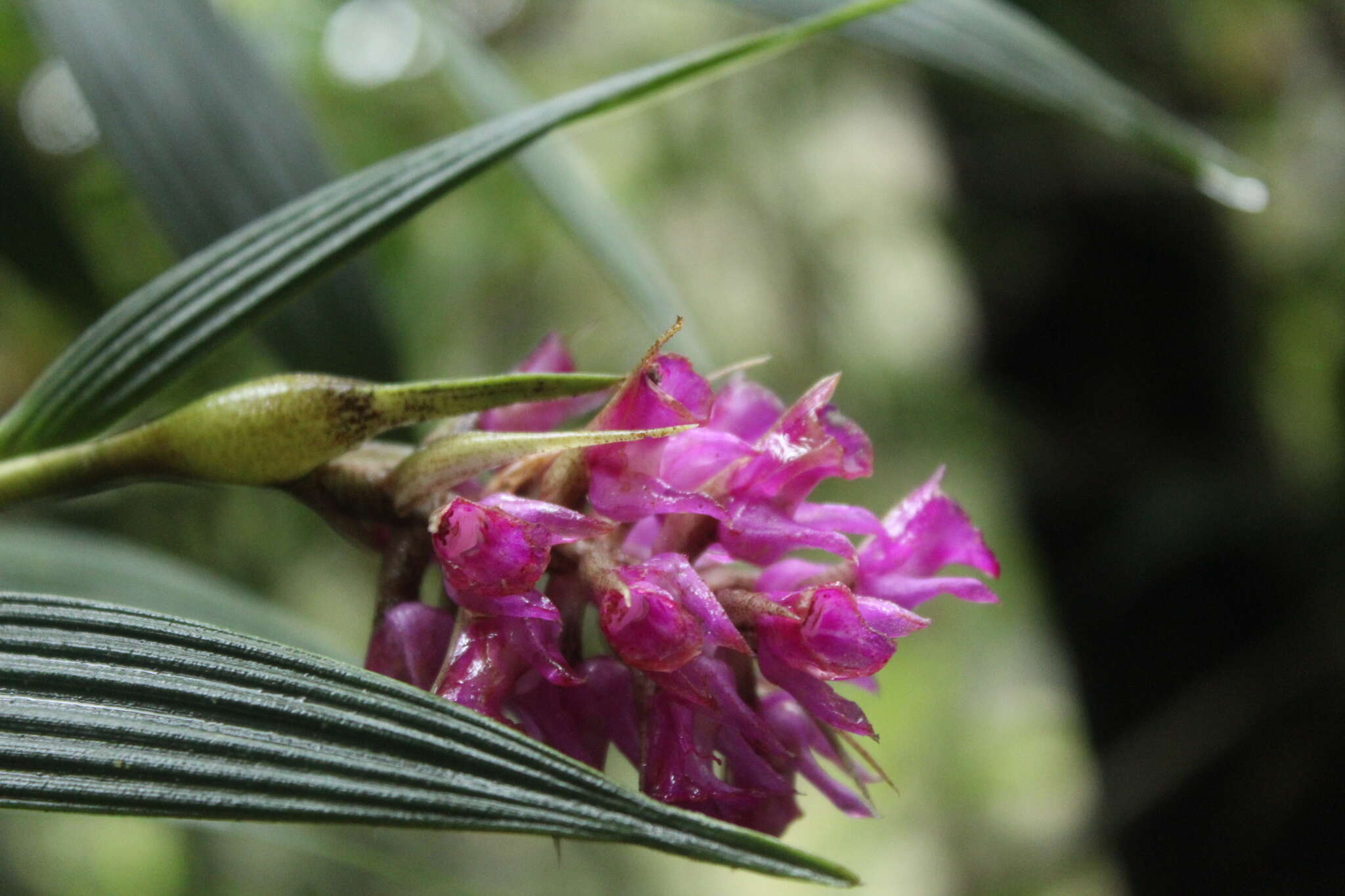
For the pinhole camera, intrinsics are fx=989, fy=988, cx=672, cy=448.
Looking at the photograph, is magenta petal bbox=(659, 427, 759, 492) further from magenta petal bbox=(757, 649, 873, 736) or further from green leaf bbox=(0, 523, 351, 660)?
green leaf bbox=(0, 523, 351, 660)

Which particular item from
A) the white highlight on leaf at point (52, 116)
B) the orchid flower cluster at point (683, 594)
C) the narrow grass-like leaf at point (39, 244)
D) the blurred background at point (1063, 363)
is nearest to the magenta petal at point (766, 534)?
the orchid flower cluster at point (683, 594)

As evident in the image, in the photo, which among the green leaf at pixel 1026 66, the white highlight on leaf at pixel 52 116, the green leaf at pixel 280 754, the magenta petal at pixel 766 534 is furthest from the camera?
the white highlight on leaf at pixel 52 116

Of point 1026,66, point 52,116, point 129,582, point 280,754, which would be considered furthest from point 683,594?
point 52,116

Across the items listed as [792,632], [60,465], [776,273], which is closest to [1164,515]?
[776,273]

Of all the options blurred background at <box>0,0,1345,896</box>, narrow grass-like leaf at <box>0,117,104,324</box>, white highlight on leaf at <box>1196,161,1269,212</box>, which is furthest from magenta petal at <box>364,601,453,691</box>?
blurred background at <box>0,0,1345,896</box>

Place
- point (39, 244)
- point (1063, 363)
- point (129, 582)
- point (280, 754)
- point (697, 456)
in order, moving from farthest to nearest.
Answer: point (1063, 363) → point (39, 244) → point (129, 582) → point (697, 456) → point (280, 754)

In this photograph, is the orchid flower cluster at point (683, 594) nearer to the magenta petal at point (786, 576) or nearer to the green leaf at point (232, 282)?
the magenta petal at point (786, 576)

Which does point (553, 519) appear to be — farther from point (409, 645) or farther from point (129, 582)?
point (129, 582)
